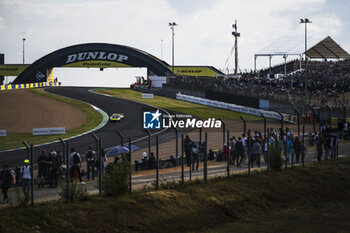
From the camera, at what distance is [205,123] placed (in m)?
41.3

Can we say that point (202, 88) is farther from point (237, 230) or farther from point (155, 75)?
point (237, 230)

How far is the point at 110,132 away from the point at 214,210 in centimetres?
2320

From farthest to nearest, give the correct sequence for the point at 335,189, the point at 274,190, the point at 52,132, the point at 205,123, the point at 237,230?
1. the point at 205,123
2. the point at 52,132
3. the point at 335,189
4. the point at 274,190
5. the point at 237,230

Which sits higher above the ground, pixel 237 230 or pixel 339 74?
pixel 339 74

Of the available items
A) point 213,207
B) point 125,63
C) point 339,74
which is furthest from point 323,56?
point 213,207

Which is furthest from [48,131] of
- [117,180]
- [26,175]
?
[117,180]

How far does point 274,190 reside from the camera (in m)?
16.0

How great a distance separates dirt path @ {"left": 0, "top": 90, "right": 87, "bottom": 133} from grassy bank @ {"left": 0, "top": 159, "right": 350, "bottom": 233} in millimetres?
25465

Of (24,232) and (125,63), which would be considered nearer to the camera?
(24,232)

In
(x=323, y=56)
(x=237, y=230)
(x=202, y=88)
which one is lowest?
(x=237, y=230)

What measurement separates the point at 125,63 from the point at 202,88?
21.7 meters

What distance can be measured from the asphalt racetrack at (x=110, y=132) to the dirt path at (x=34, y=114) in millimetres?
3406

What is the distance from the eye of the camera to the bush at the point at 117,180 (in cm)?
1315

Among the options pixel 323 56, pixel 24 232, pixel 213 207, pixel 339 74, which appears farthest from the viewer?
pixel 323 56
